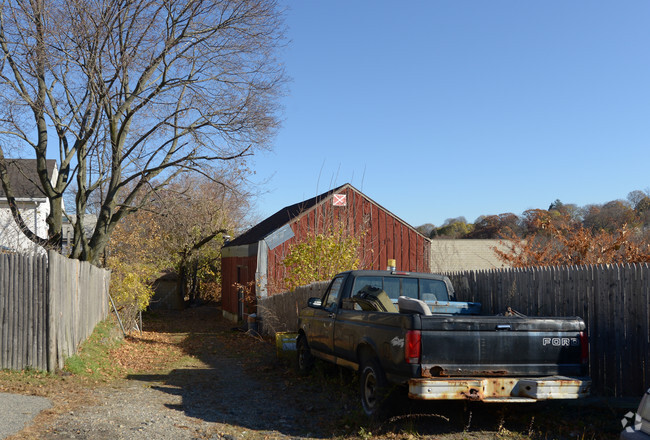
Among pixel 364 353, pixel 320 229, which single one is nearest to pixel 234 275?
pixel 320 229

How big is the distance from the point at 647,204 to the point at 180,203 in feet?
141

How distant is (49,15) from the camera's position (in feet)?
47.0

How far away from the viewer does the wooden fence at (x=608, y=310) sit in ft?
24.4

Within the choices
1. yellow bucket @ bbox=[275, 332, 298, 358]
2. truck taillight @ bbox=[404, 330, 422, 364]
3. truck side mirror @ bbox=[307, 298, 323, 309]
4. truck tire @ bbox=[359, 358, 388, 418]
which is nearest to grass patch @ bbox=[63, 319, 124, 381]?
yellow bucket @ bbox=[275, 332, 298, 358]

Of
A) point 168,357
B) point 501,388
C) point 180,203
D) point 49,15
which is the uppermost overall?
point 49,15

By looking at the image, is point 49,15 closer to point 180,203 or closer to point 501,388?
point 180,203

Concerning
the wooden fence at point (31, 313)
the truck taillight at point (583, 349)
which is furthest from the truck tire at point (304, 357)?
the truck taillight at point (583, 349)

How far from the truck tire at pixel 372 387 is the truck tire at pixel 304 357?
10.0 feet

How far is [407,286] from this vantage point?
370 inches

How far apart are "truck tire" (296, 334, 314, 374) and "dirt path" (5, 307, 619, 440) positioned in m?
0.18

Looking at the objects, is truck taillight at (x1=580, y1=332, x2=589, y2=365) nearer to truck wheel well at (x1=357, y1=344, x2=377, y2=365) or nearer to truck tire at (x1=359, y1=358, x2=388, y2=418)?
truck tire at (x1=359, y1=358, x2=388, y2=418)

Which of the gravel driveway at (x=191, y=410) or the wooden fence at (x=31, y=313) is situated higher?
the wooden fence at (x=31, y=313)

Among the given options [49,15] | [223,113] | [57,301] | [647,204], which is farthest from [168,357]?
[647,204]

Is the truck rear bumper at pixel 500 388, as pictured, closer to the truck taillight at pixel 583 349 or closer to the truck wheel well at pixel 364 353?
the truck taillight at pixel 583 349
